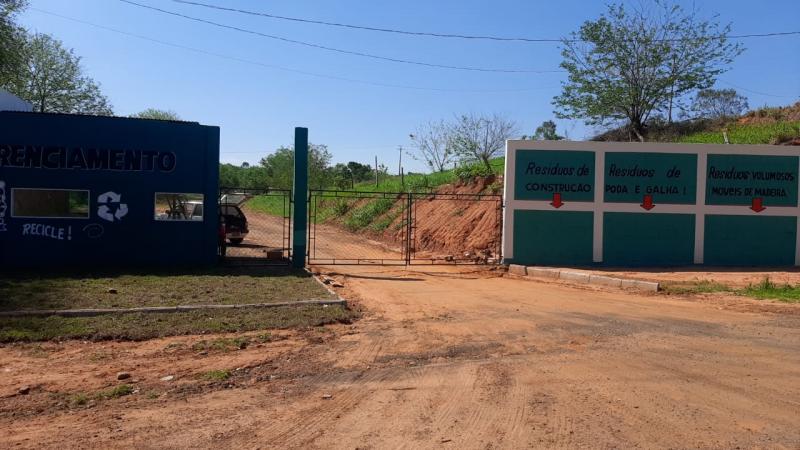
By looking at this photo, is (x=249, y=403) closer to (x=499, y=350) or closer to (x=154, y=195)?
(x=499, y=350)

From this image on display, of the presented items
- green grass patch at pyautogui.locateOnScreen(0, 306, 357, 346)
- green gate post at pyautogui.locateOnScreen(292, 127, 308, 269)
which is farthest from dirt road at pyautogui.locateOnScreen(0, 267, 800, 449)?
green gate post at pyautogui.locateOnScreen(292, 127, 308, 269)

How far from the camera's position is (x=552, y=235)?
59.6 ft

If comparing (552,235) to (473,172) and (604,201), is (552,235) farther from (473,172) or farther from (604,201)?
(473,172)

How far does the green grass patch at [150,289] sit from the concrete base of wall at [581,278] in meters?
6.34

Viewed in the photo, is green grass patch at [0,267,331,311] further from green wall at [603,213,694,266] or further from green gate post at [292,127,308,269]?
green wall at [603,213,694,266]

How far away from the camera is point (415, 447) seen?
4.82 metres

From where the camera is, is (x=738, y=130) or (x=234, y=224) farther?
(x=738, y=130)

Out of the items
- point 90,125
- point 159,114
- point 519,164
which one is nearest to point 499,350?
point 519,164

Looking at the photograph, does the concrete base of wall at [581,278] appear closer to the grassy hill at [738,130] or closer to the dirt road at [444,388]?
the dirt road at [444,388]

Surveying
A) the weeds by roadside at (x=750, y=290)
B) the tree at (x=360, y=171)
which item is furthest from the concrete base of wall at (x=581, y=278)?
the tree at (x=360, y=171)

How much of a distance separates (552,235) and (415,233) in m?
8.45

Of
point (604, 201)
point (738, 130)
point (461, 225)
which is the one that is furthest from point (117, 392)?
point (738, 130)

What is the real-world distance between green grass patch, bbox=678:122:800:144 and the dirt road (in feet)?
66.4

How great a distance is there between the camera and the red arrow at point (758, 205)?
18500 millimetres
